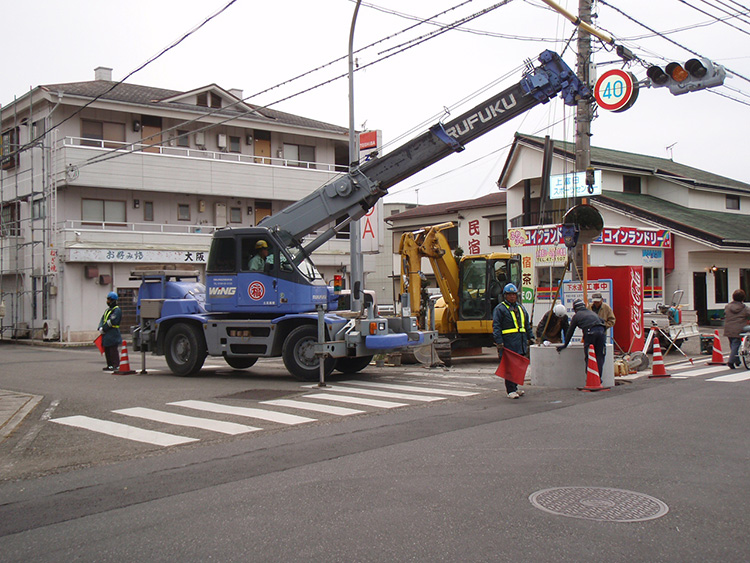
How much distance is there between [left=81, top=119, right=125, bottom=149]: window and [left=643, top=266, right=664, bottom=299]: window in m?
23.8

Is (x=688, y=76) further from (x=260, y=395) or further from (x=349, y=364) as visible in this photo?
(x=260, y=395)

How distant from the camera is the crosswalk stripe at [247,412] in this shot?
10.3 m

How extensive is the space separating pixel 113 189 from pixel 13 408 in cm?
2238

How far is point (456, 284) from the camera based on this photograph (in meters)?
18.7

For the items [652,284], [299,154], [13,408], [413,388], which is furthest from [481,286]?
[299,154]

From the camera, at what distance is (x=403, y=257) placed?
59.7 ft

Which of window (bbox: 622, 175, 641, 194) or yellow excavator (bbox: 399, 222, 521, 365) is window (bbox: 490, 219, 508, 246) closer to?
window (bbox: 622, 175, 641, 194)

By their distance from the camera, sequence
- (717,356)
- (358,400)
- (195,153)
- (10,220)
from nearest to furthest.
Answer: (358,400) → (717,356) → (195,153) → (10,220)

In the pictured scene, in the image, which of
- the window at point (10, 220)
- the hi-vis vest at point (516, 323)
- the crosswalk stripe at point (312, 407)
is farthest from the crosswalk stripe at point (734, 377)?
the window at point (10, 220)

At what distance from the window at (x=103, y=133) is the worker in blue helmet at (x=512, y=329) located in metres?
25.0

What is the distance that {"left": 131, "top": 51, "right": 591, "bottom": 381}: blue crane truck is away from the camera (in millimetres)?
14422

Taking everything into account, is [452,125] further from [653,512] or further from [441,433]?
[653,512]

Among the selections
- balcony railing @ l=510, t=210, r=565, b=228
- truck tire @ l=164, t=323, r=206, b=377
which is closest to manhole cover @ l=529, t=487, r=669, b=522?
truck tire @ l=164, t=323, r=206, b=377

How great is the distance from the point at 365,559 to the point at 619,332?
14355 millimetres
